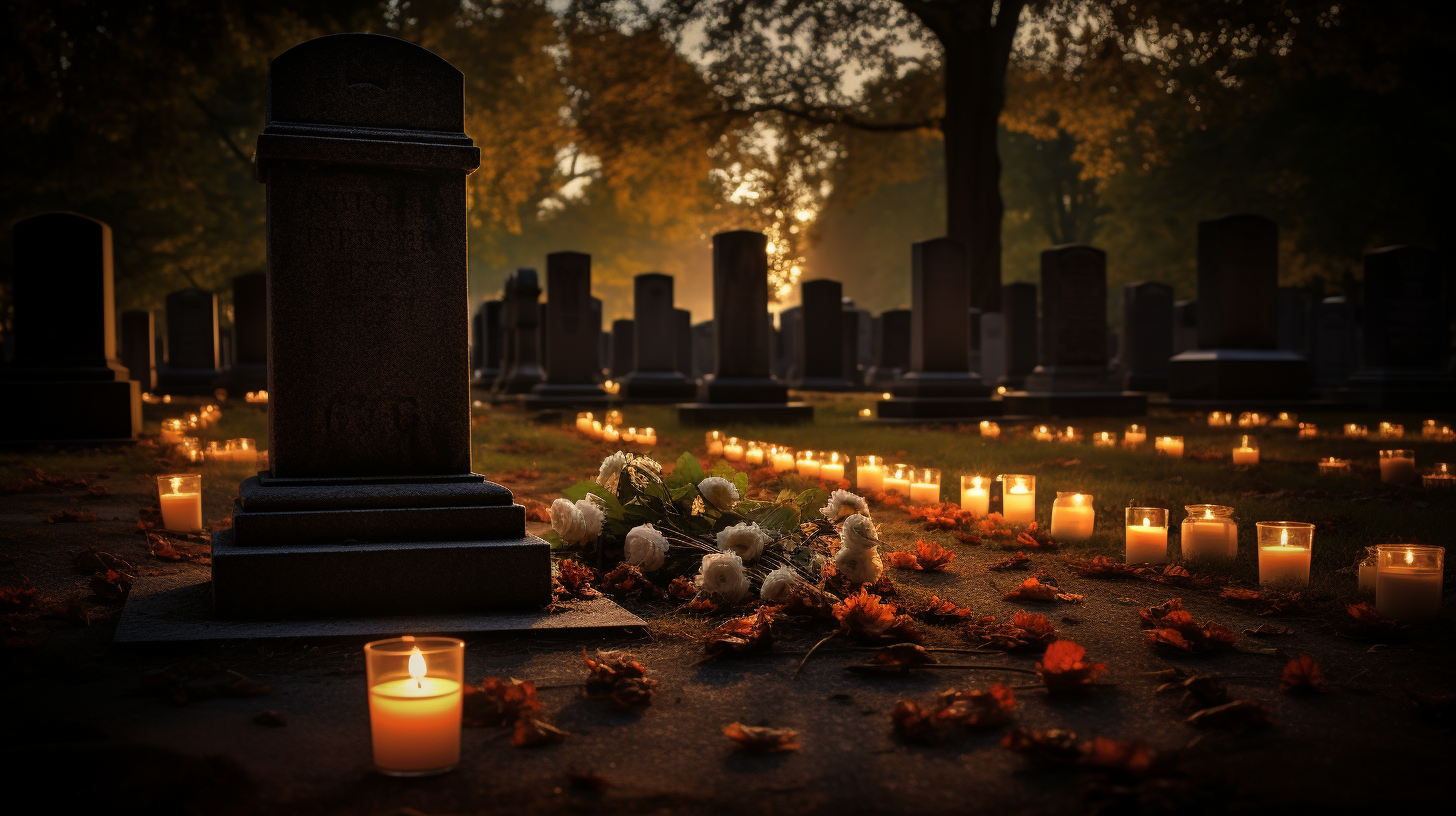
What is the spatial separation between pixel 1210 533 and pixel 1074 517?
0.81 m

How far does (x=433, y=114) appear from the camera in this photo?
418 centimetres

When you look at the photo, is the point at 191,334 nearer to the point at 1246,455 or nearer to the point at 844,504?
the point at 1246,455

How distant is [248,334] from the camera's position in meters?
20.4

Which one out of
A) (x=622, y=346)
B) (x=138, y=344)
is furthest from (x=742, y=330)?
(x=138, y=344)

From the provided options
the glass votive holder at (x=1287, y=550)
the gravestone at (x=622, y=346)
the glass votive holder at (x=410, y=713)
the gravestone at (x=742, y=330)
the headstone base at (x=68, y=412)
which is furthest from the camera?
the gravestone at (x=622, y=346)

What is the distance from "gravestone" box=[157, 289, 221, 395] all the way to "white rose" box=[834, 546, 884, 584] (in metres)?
21.4

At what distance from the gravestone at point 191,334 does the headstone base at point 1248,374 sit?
2001 centimetres

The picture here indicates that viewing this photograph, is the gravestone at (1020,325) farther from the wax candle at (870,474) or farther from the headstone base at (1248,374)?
the wax candle at (870,474)

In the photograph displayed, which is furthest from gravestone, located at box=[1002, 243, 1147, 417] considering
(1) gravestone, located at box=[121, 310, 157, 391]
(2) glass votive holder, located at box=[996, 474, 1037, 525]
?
(1) gravestone, located at box=[121, 310, 157, 391]

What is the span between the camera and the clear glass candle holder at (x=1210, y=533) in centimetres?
475

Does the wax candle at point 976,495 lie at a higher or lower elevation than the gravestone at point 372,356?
lower

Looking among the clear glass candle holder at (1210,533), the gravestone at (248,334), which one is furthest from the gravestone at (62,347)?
the clear glass candle holder at (1210,533)

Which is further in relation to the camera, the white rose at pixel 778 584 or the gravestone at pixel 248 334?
the gravestone at pixel 248 334

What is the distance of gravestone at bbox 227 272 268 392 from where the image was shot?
19844 millimetres
